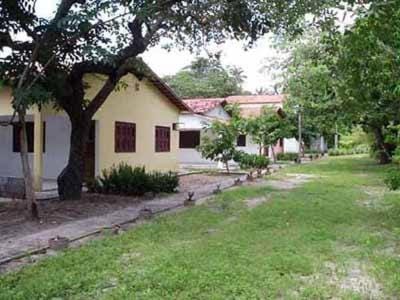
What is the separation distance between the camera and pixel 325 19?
31.6 ft

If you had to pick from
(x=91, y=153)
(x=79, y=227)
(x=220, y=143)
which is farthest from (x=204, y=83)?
(x=79, y=227)

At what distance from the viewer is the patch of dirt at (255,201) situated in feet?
41.2

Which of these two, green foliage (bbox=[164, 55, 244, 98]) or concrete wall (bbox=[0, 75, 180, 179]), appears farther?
green foliage (bbox=[164, 55, 244, 98])

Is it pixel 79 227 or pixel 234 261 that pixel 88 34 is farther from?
pixel 234 261

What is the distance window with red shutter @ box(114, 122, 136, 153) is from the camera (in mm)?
19047

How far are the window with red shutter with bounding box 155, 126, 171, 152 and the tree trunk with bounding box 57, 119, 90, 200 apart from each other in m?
8.71

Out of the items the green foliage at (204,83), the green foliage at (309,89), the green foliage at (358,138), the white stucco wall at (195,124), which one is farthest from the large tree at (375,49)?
the green foliage at (204,83)

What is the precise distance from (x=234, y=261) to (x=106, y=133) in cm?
1242

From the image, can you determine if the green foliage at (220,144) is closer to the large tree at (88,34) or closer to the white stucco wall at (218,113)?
the white stucco wall at (218,113)

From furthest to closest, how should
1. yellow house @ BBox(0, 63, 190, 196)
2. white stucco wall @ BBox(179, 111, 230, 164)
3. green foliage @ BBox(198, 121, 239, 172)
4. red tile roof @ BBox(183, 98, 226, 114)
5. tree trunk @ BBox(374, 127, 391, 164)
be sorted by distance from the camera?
red tile roof @ BBox(183, 98, 226, 114)
white stucco wall @ BBox(179, 111, 230, 164)
tree trunk @ BBox(374, 127, 391, 164)
green foliage @ BBox(198, 121, 239, 172)
yellow house @ BBox(0, 63, 190, 196)

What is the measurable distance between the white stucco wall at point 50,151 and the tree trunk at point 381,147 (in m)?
16.1

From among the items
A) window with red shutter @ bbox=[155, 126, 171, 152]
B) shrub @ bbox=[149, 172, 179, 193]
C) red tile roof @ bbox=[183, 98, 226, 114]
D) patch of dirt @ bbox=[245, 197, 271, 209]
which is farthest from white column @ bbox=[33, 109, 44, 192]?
red tile roof @ bbox=[183, 98, 226, 114]

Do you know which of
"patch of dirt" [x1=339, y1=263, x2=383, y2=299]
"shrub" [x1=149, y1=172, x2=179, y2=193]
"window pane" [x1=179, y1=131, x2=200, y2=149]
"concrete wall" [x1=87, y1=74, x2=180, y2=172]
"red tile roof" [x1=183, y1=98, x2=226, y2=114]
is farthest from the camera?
"window pane" [x1=179, y1=131, x2=200, y2=149]

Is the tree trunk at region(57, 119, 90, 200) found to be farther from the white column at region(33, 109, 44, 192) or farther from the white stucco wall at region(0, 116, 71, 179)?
the white stucco wall at region(0, 116, 71, 179)
